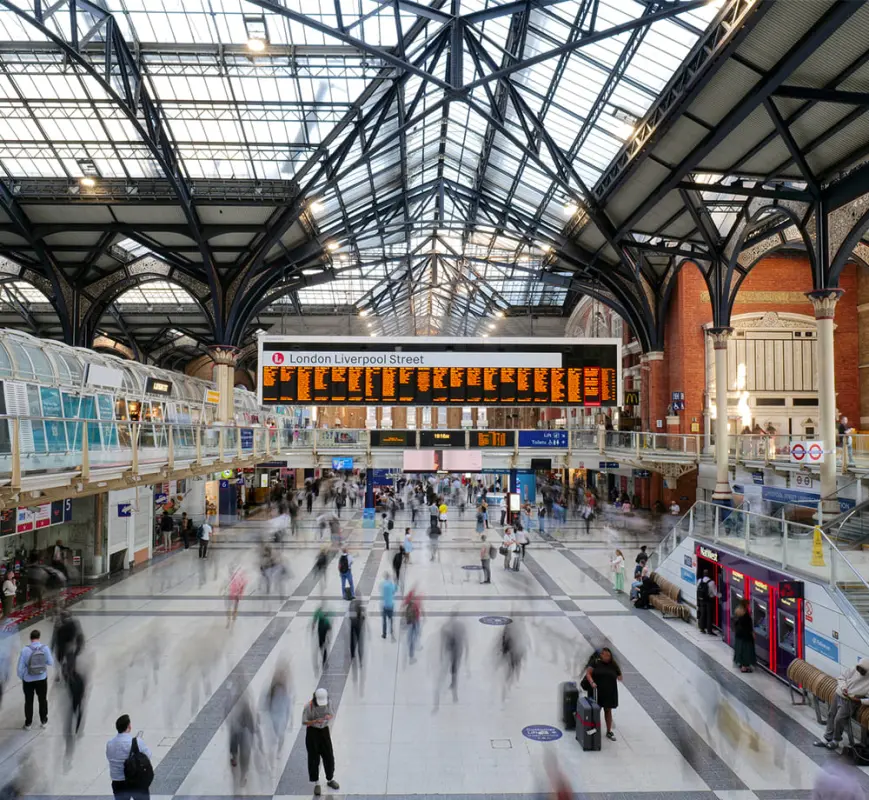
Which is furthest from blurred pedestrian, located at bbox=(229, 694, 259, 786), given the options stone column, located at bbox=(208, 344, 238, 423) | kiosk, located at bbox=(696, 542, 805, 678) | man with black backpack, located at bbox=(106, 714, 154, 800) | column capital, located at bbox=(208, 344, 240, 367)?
column capital, located at bbox=(208, 344, 240, 367)

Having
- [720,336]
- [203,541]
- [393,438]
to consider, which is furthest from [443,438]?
[720,336]

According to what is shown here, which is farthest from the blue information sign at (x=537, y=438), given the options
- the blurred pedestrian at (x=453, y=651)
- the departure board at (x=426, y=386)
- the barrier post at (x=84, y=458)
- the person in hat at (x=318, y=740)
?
the person in hat at (x=318, y=740)

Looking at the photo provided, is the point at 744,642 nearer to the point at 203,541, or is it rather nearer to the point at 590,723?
the point at 590,723

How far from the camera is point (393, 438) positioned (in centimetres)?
2895

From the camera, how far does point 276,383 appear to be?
25.5 meters

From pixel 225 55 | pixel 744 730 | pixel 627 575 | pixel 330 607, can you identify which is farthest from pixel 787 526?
pixel 225 55

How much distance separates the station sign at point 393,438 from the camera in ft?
94.2

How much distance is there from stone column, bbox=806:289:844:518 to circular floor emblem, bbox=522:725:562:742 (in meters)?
12.8

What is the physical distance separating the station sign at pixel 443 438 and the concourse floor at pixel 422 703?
1005 centimetres

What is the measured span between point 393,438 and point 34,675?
64.8 ft

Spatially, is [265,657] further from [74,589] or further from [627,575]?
[627,575]

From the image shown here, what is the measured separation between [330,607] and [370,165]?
20825 millimetres

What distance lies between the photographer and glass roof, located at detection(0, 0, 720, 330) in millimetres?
19547

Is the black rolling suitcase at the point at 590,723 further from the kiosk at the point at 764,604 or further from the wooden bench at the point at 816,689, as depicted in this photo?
the kiosk at the point at 764,604
